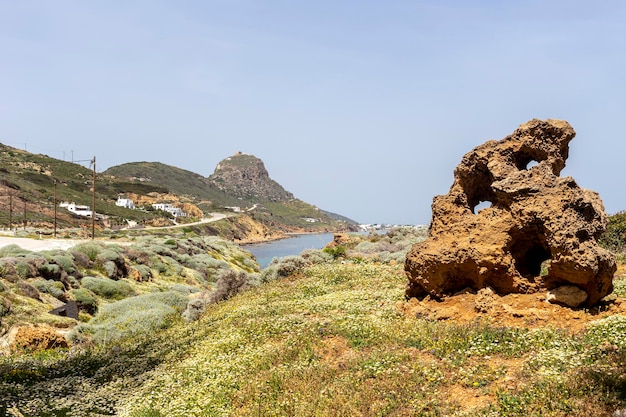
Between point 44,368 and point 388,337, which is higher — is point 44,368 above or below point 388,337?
below

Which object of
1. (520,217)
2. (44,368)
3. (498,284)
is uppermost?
(520,217)

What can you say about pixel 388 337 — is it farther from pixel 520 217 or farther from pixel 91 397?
pixel 91 397

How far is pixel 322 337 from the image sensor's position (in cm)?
1269

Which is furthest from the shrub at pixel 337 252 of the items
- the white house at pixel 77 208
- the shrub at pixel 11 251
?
the white house at pixel 77 208

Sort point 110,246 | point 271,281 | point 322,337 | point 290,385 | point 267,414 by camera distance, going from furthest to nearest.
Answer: point 110,246 < point 271,281 < point 322,337 < point 290,385 < point 267,414

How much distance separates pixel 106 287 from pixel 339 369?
25.2 m

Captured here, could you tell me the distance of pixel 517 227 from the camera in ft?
42.2

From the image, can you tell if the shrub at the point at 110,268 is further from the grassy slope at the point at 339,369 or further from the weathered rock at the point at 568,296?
the weathered rock at the point at 568,296

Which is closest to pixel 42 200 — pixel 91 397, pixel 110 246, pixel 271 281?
pixel 110 246

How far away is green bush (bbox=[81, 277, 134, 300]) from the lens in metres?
30.6

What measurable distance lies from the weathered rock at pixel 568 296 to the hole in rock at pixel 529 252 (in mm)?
1256

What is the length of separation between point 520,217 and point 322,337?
6251 mm

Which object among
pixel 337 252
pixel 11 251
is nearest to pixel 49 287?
pixel 11 251

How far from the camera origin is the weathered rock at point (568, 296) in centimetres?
1145
